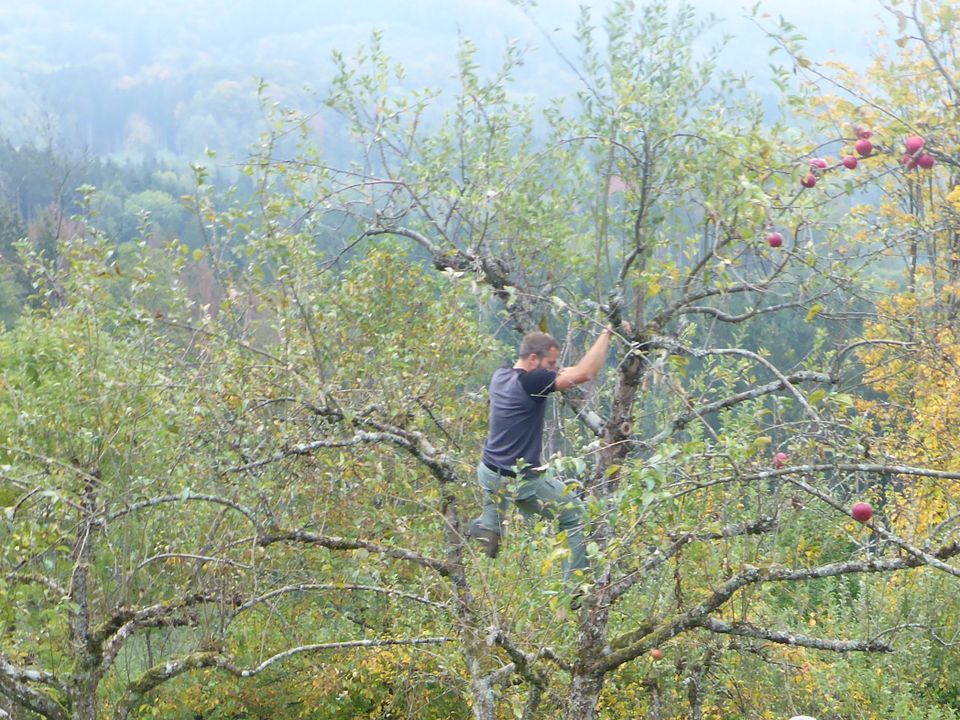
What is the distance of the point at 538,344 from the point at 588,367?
1.74 ft

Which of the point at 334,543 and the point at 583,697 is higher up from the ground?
the point at 334,543

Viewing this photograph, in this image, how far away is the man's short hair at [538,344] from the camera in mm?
6402

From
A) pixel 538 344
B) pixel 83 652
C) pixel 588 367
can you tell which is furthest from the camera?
pixel 83 652

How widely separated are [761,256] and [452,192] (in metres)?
2.34

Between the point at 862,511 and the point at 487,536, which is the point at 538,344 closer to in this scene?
the point at 487,536

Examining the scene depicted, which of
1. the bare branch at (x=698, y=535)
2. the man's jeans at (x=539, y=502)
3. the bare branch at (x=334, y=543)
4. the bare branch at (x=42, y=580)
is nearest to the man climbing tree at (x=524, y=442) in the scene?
the man's jeans at (x=539, y=502)

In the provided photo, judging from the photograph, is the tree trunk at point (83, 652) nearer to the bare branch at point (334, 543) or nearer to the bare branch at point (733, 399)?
the bare branch at point (334, 543)

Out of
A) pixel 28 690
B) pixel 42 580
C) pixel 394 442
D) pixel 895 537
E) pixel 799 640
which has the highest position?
pixel 895 537

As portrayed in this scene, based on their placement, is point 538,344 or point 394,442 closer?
point 394,442

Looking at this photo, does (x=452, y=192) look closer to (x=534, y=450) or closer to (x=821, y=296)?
(x=534, y=450)

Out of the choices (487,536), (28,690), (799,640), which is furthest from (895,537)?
(28,690)

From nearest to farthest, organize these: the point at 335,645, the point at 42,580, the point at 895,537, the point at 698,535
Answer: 1. the point at 895,537
2. the point at 698,535
3. the point at 335,645
4. the point at 42,580

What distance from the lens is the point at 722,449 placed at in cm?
466

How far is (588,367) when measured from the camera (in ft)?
19.6
